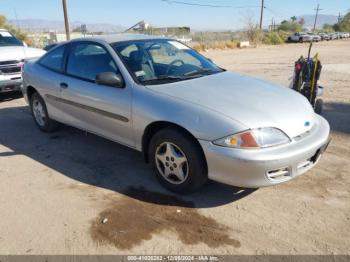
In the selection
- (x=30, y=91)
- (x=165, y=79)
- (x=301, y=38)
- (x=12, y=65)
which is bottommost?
(x=301, y=38)

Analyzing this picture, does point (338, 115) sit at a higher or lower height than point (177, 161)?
lower

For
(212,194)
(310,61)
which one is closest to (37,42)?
(310,61)

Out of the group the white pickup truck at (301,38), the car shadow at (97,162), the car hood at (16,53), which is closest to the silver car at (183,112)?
the car shadow at (97,162)

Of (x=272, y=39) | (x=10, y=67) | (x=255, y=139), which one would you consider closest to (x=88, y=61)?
(x=255, y=139)

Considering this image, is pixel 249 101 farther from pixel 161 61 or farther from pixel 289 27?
pixel 289 27

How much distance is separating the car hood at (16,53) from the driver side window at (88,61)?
3.96 m

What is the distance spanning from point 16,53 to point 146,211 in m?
6.51

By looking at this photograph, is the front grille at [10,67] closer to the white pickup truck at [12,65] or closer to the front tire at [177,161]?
the white pickup truck at [12,65]

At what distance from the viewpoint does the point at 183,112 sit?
10.8 ft

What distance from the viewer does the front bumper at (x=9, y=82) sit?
7.59 m

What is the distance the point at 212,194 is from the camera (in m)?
3.60

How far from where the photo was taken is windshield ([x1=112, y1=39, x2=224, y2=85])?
3943 mm

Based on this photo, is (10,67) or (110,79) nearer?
(110,79)

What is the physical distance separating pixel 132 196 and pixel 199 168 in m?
0.83
